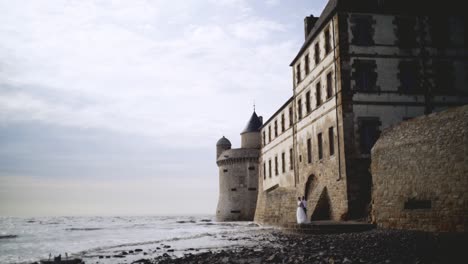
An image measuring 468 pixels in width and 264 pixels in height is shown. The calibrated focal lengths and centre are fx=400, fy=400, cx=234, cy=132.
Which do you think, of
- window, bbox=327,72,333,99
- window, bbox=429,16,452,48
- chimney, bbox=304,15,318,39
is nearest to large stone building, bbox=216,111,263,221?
chimney, bbox=304,15,318,39

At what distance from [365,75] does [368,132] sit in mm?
3301

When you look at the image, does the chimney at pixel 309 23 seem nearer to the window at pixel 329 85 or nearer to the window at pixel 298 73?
the window at pixel 298 73

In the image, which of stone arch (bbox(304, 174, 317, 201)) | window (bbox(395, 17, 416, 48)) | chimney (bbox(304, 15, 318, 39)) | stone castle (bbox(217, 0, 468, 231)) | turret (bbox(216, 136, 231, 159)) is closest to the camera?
stone castle (bbox(217, 0, 468, 231))

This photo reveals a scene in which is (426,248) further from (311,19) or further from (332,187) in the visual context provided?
(311,19)

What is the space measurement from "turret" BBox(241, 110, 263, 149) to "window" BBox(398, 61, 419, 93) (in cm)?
3086

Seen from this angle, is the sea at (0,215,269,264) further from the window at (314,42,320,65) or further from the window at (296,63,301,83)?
the window at (314,42,320,65)

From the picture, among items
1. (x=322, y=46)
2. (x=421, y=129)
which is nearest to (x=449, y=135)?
(x=421, y=129)

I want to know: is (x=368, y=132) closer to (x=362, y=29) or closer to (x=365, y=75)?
(x=365, y=75)

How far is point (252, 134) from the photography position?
5406cm

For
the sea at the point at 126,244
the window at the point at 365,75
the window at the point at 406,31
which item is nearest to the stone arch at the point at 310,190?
the sea at the point at 126,244

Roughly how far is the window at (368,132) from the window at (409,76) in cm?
277

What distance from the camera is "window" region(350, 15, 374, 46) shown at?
22.8m

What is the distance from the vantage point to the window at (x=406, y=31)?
23125 millimetres

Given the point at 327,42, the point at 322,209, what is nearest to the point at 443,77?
the point at 327,42
